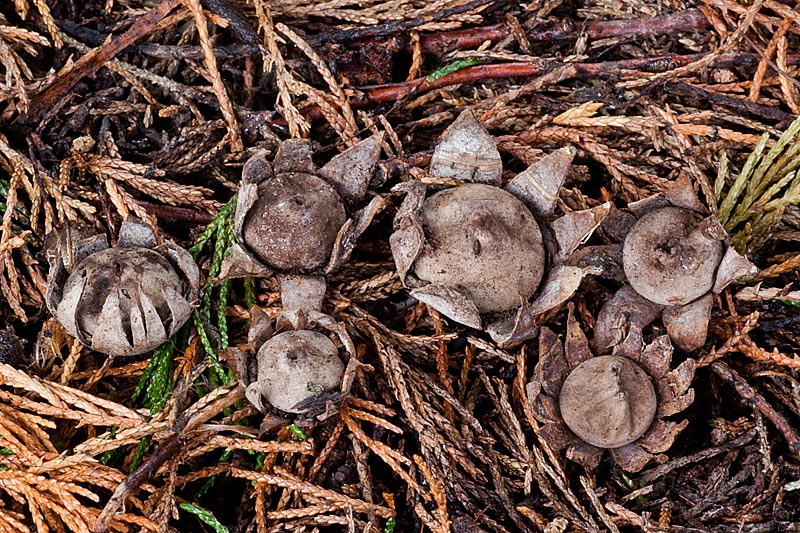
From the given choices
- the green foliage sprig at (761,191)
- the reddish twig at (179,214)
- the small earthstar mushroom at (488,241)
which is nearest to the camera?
the small earthstar mushroom at (488,241)

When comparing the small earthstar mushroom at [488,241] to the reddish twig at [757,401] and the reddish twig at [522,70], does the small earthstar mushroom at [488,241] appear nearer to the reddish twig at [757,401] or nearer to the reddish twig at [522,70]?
the reddish twig at [522,70]

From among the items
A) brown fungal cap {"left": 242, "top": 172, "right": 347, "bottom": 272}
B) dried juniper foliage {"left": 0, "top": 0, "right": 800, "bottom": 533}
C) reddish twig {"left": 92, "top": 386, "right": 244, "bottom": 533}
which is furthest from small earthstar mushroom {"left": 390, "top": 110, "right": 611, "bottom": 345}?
reddish twig {"left": 92, "top": 386, "right": 244, "bottom": 533}

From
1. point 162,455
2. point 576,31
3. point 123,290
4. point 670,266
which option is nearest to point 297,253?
point 123,290

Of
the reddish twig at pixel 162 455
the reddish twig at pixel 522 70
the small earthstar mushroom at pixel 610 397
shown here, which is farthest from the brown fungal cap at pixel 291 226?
the small earthstar mushroom at pixel 610 397

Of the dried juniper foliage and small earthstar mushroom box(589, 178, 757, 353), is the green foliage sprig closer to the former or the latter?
the dried juniper foliage

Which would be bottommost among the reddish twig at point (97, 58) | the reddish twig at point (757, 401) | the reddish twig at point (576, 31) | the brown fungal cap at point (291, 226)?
the reddish twig at point (757, 401)

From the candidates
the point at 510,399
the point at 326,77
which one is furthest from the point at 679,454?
the point at 326,77

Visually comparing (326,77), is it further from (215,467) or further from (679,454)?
(679,454)
